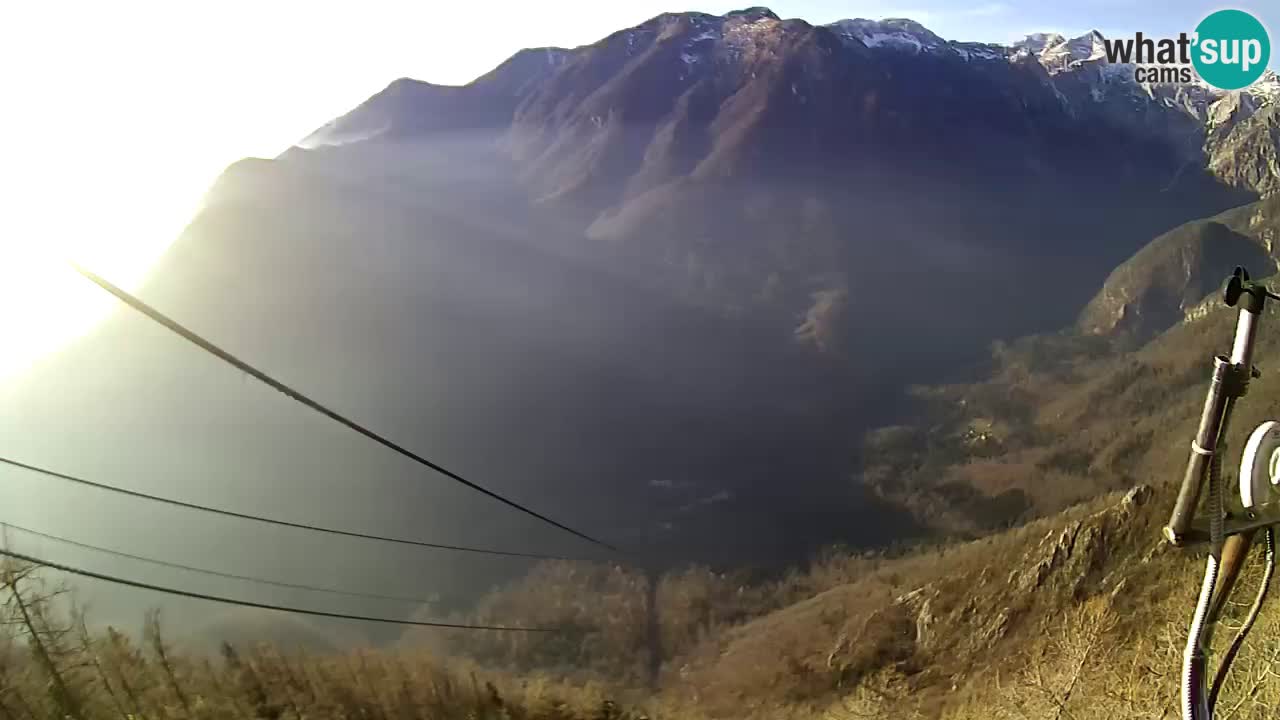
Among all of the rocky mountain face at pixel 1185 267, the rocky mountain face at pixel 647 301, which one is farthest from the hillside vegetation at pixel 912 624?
the rocky mountain face at pixel 647 301

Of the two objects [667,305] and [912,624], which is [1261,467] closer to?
[912,624]

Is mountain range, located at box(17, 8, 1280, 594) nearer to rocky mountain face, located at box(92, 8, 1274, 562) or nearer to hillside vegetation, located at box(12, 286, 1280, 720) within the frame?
rocky mountain face, located at box(92, 8, 1274, 562)

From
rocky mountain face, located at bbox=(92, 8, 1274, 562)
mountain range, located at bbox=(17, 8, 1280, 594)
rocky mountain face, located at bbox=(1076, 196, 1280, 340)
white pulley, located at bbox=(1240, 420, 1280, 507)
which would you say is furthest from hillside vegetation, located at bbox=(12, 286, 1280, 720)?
rocky mountain face, located at bbox=(92, 8, 1274, 562)

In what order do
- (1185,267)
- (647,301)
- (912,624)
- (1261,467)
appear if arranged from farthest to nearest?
(647,301), (1185,267), (912,624), (1261,467)

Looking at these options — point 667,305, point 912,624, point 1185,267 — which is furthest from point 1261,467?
point 1185,267

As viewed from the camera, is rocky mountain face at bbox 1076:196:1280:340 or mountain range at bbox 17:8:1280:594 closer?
mountain range at bbox 17:8:1280:594

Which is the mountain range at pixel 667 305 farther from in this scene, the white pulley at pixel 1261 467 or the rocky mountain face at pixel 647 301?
the white pulley at pixel 1261 467

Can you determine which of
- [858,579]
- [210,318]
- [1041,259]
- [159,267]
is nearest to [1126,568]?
[858,579]

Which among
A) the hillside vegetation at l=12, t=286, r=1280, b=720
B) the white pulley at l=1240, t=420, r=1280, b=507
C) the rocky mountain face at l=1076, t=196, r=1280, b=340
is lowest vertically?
the hillside vegetation at l=12, t=286, r=1280, b=720

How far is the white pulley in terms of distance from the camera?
278 centimetres

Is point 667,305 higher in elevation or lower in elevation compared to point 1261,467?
higher

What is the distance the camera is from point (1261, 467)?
2.79 metres

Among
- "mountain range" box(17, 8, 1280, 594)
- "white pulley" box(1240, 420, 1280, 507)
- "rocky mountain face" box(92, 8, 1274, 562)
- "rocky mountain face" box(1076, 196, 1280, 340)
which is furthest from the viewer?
"rocky mountain face" box(1076, 196, 1280, 340)

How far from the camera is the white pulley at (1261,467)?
9.12 ft
